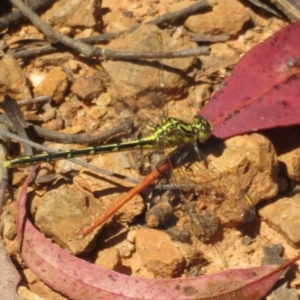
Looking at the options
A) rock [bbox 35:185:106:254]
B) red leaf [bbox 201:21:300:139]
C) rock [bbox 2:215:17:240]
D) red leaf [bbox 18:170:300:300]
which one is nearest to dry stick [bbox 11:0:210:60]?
red leaf [bbox 201:21:300:139]

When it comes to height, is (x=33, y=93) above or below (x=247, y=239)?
above

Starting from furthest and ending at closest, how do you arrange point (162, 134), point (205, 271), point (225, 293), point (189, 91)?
point (189, 91)
point (162, 134)
point (205, 271)
point (225, 293)

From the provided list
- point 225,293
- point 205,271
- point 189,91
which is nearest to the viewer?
point 225,293

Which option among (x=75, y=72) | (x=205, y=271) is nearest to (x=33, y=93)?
(x=75, y=72)

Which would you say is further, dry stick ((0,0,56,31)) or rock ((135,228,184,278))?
dry stick ((0,0,56,31))

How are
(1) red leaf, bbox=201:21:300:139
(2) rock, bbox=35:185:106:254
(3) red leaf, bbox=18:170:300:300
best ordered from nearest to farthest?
(3) red leaf, bbox=18:170:300:300 → (2) rock, bbox=35:185:106:254 → (1) red leaf, bbox=201:21:300:139

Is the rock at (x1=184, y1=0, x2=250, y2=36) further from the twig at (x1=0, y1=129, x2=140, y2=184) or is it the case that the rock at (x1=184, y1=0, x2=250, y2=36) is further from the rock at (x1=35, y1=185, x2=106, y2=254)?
the rock at (x1=35, y1=185, x2=106, y2=254)

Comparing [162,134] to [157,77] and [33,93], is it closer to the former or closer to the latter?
[157,77]

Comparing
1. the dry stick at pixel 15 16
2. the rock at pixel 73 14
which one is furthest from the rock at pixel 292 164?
the dry stick at pixel 15 16
